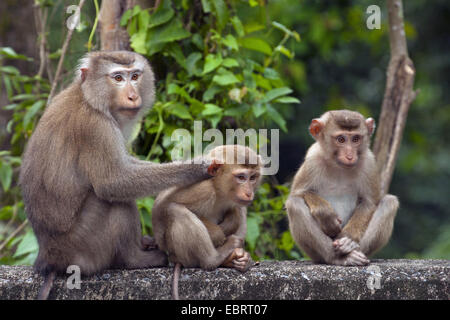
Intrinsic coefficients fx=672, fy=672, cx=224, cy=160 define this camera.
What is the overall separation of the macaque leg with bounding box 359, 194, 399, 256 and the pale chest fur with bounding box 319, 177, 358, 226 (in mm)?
305

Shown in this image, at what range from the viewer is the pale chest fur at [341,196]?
17.0 feet

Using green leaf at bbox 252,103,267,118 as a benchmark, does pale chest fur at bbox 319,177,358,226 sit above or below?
below

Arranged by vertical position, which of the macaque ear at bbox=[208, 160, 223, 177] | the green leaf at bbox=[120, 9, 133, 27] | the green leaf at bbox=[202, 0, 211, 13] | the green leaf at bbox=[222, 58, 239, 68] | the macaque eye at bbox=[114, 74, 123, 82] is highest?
the green leaf at bbox=[202, 0, 211, 13]

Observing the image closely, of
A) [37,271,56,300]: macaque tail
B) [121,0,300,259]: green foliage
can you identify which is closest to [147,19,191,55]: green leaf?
[121,0,300,259]: green foliage

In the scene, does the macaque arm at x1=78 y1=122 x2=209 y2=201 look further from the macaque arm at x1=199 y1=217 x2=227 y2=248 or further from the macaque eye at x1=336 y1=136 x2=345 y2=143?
the macaque eye at x1=336 y1=136 x2=345 y2=143

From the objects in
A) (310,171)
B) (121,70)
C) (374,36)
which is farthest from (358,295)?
(374,36)

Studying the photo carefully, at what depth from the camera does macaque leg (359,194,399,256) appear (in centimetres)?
484

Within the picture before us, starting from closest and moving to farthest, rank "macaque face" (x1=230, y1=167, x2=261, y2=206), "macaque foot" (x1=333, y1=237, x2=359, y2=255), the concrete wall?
the concrete wall < "macaque face" (x1=230, y1=167, x2=261, y2=206) < "macaque foot" (x1=333, y1=237, x2=359, y2=255)

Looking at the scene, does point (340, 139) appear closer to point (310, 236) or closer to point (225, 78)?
point (310, 236)

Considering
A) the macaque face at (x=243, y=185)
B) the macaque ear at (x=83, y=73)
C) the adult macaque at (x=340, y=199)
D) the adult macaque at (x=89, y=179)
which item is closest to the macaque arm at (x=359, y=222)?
the adult macaque at (x=340, y=199)

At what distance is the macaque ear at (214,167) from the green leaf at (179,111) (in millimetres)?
1142

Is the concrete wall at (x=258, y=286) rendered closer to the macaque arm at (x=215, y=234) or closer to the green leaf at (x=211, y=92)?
the macaque arm at (x=215, y=234)
